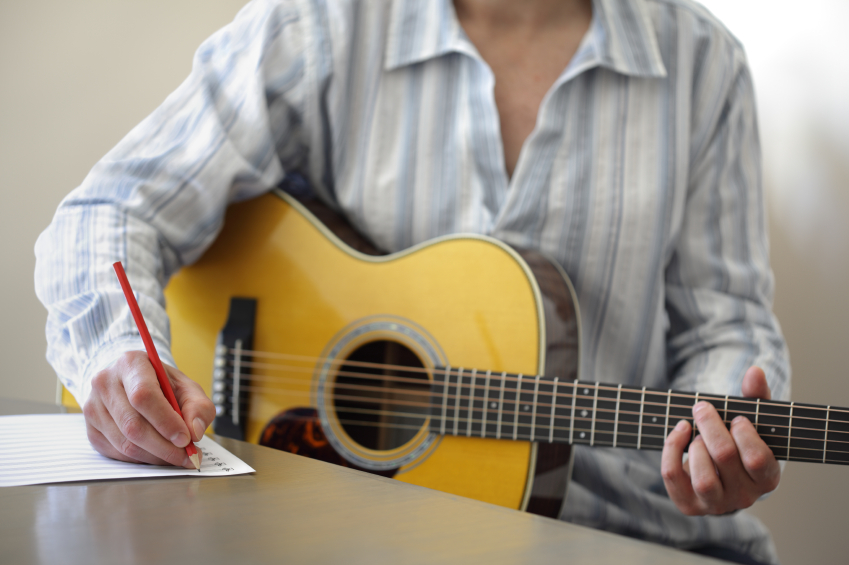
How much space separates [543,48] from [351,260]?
0.51m

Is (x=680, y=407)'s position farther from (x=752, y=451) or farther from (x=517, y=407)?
(x=517, y=407)

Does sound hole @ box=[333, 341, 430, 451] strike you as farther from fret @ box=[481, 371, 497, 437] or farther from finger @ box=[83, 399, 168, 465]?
finger @ box=[83, 399, 168, 465]

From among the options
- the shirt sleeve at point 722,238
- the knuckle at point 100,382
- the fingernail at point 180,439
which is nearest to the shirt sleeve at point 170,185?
the knuckle at point 100,382

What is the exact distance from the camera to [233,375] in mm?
904

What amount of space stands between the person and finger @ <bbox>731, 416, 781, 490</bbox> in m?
0.26

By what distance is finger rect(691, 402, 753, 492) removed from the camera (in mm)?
675

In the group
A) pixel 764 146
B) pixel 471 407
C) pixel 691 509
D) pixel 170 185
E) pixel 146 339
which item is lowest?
pixel 691 509

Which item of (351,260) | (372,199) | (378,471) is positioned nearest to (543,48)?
(372,199)

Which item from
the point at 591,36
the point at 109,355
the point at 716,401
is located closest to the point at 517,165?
the point at 591,36

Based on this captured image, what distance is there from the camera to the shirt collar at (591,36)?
1.00m

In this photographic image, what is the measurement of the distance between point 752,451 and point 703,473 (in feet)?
0.19

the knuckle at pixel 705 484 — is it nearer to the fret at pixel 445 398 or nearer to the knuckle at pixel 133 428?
the fret at pixel 445 398

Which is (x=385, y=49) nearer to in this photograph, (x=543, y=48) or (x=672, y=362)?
(x=543, y=48)

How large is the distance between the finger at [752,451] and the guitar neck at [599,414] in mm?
14
